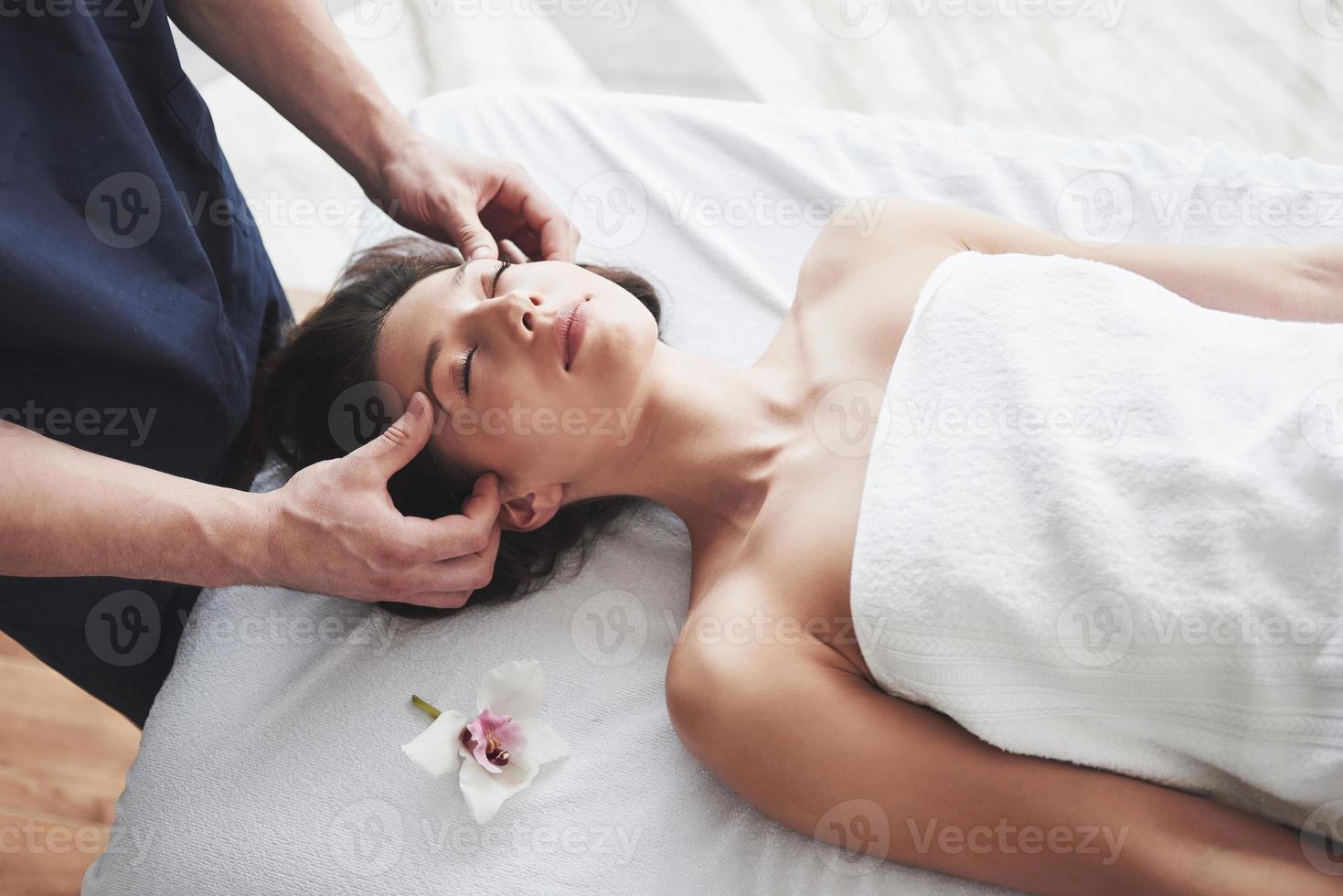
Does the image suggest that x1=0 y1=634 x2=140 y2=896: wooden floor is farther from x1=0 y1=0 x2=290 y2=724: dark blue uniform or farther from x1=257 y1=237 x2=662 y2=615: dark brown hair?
x1=257 y1=237 x2=662 y2=615: dark brown hair

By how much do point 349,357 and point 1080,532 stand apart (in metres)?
1.01

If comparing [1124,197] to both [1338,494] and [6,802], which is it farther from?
[6,802]

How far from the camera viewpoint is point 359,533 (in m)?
1.22

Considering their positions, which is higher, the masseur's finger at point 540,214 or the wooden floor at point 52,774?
the masseur's finger at point 540,214

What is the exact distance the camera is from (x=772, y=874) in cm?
126

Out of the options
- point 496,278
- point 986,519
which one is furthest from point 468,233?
point 986,519

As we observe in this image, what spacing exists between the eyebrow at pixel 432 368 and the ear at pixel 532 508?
0.17 metres

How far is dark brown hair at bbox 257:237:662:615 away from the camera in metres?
1.51

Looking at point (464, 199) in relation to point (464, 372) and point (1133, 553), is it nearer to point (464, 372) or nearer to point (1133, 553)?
point (464, 372)

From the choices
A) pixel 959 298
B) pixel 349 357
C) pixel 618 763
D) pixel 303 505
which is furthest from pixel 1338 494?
pixel 349 357

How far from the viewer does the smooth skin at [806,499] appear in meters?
1.15

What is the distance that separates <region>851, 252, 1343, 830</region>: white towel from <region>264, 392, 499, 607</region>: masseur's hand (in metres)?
0.51

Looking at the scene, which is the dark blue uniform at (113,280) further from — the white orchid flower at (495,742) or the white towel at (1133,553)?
the white towel at (1133,553)

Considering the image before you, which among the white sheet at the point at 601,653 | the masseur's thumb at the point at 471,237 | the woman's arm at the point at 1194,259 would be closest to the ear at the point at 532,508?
the white sheet at the point at 601,653
